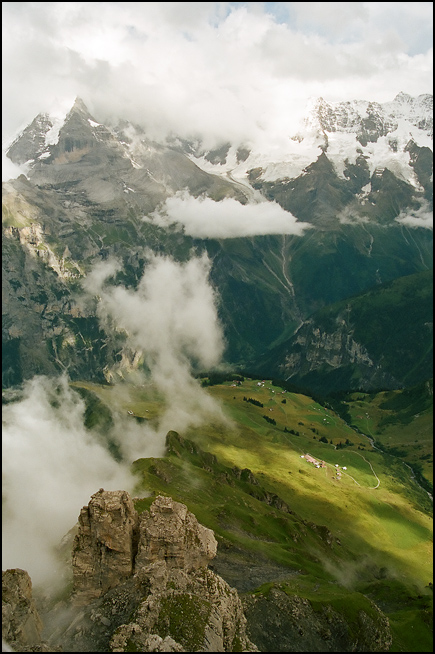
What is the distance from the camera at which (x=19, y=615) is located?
63438mm

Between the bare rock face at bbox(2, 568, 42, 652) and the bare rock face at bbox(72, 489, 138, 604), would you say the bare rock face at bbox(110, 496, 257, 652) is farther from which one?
the bare rock face at bbox(2, 568, 42, 652)

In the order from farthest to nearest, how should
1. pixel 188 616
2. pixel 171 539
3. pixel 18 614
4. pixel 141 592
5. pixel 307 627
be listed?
pixel 171 539
pixel 307 627
pixel 141 592
pixel 188 616
pixel 18 614

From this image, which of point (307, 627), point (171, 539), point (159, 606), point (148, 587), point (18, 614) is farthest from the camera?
point (171, 539)

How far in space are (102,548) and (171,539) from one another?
39.8 ft

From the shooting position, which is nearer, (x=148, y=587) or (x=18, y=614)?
(x=18, y=614)

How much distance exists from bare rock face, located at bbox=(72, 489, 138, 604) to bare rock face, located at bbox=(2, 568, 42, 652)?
15392 millimetres

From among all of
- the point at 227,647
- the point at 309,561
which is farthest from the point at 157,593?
the point at 309,561

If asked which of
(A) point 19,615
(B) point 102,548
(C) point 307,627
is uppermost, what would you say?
(A) point 19,615

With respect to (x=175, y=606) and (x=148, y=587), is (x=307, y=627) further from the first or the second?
(x=148, y=587)

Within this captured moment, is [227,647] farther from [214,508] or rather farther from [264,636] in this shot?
[214,508]

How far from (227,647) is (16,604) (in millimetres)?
29446

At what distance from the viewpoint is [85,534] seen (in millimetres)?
85938

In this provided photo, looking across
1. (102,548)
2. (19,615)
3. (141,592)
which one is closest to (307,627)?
(141,592)

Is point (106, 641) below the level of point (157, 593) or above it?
below
